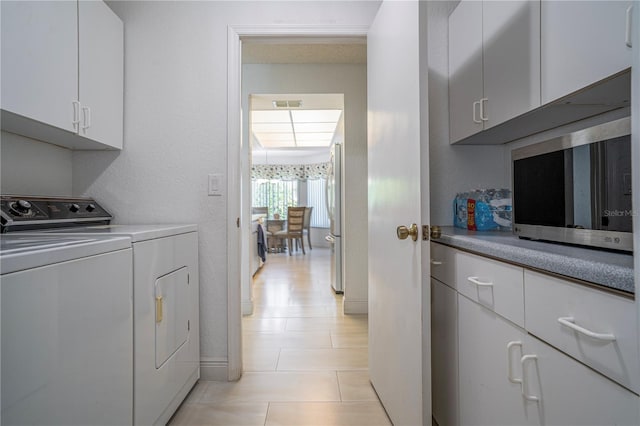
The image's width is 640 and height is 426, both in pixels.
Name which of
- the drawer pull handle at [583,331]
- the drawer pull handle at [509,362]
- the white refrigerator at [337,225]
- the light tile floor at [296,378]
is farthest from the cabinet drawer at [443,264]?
the white refrigerator at [337,225]

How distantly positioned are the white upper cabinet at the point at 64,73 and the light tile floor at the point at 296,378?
144 centimetres

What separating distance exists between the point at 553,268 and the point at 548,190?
0.35m

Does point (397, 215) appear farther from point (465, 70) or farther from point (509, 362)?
point (465, 70)

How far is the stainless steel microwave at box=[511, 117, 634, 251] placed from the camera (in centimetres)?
76

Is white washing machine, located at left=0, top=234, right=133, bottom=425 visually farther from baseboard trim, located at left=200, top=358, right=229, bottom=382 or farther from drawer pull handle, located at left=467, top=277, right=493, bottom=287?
drawer pull handle, located at left=467, top=277, right=493, bottom=287

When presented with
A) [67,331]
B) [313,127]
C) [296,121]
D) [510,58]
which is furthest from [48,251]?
[313,127]

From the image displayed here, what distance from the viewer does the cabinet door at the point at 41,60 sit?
1167 mm

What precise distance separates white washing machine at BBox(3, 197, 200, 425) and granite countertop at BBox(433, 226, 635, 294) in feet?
3.95

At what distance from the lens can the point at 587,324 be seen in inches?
25.8

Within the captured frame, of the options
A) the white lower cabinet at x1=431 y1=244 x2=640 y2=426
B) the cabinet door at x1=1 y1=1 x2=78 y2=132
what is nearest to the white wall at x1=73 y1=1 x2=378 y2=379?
the cabinet door at x1=1 y1=1 x2=78 y2=132

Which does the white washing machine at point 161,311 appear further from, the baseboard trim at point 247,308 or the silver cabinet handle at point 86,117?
the baseboard trim at point 247,308

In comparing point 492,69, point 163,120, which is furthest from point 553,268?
point 163,120

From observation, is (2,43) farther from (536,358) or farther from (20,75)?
(536,358)

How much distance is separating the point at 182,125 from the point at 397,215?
137 cm
